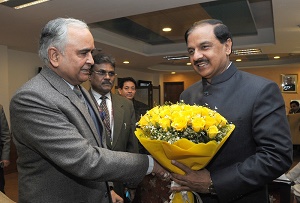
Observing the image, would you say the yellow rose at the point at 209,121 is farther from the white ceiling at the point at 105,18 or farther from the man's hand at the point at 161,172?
the white ceiling at the point at 105,18

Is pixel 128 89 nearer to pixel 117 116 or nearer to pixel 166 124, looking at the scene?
pixel 117 116

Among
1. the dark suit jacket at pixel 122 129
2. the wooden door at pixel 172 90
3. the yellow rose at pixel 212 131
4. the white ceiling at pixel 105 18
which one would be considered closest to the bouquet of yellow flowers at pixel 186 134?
the yellow rose at pixel 212 131

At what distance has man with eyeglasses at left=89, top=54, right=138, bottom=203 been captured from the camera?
2.82 meters

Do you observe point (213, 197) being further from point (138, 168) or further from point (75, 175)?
point (75, 175)

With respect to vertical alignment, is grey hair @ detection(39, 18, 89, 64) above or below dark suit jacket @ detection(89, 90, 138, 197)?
above

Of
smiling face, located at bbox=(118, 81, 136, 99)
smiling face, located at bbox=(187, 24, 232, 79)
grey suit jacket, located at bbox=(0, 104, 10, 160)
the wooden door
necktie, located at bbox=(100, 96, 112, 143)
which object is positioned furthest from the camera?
the wooden door

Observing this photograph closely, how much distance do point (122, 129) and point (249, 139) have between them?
63.2 inches

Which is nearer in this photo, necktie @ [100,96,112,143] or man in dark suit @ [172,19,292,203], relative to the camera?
man in dark suit @ [172,19,292,203]

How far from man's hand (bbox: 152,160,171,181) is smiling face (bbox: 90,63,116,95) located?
1.50 meters

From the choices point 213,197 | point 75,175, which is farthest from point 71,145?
point 213,197

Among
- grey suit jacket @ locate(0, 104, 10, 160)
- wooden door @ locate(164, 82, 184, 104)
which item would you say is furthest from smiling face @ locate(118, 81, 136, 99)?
wooden door @ locate(164, 82, 184, 104)

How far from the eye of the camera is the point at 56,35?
150 centimetres

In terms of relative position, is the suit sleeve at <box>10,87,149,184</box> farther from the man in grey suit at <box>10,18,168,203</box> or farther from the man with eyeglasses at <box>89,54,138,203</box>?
the man with eyeglasses at <box>89,54,138,203</box>

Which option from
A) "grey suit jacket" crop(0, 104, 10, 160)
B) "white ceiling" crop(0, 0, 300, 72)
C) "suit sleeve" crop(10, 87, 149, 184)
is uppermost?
"white ceiling" crop(0, 0, 300, 72)
